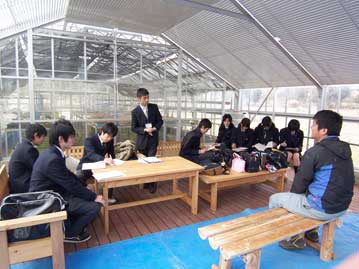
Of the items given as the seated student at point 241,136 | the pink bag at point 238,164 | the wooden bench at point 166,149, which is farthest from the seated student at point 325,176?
the wooden bench at point 166,149

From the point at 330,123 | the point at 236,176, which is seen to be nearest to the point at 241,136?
the point at 236,176

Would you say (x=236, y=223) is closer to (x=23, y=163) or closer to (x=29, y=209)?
(x=29, y=209)

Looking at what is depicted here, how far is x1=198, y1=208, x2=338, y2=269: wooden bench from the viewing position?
1676 mm

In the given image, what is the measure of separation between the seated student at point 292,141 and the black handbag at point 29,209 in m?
4.25

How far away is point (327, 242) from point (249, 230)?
925 mm

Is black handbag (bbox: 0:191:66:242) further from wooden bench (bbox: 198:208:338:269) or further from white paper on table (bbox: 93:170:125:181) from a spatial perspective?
wooden bench (bbox: 198:208:338:269)

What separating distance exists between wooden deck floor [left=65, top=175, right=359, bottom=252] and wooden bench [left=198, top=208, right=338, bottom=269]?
984 mm

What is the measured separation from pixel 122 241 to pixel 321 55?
4.51m

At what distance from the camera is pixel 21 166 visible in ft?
7.77

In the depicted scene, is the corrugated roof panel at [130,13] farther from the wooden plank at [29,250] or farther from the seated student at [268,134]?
the wooden plank at [29,250]

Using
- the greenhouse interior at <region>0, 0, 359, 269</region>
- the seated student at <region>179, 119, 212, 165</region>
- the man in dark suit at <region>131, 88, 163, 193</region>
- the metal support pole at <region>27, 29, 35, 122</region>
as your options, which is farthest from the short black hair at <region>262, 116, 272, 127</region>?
the metal support pole at <region>27, 29, 35, 122</region>

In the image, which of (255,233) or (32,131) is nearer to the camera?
(255,233)

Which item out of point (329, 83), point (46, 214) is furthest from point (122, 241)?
point (329, 83)

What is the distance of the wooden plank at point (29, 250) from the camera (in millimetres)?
1658
